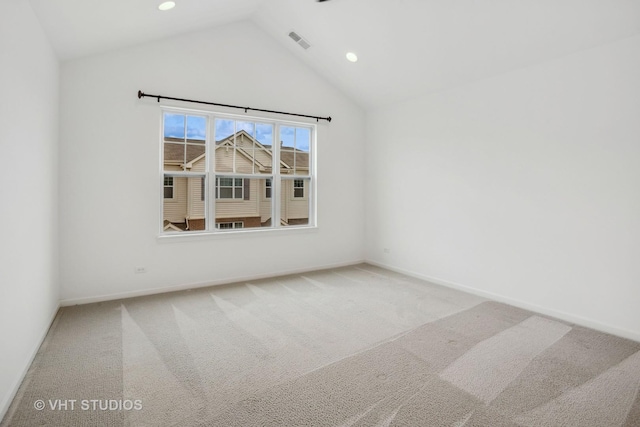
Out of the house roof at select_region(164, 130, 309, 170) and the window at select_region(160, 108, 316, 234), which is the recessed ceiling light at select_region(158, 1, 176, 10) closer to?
the window at select_region(160, 108, 316, 234)

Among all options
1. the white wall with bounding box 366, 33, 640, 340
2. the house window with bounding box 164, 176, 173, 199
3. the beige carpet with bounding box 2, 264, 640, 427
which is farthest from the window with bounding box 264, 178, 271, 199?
the white wall with bounding box 366, 33, 640, 340

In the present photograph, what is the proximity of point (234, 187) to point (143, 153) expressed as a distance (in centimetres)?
119

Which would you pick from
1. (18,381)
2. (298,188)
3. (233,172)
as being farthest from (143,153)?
(18,381)

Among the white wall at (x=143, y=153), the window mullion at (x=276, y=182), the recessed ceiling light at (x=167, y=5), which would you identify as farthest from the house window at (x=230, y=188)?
the recessed ceiling light at (x=167, y=5)

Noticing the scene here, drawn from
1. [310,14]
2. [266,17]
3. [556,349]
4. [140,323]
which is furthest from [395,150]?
[140,323]

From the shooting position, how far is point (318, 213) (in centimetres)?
509

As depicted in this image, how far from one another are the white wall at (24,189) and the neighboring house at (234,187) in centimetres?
127

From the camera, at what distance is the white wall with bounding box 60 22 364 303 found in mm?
3438

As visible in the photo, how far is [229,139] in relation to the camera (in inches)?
174

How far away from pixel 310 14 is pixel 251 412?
4.11 m

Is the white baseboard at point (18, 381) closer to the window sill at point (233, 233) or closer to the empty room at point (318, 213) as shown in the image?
the empty room at point (318, 213)

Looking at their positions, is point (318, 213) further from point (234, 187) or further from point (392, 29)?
point (392, 29)

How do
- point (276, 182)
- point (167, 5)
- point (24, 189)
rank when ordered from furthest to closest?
point (276, 182), point (167, 5), point (24, 189)

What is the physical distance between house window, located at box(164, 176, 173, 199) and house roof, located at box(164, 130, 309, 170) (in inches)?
8.0
